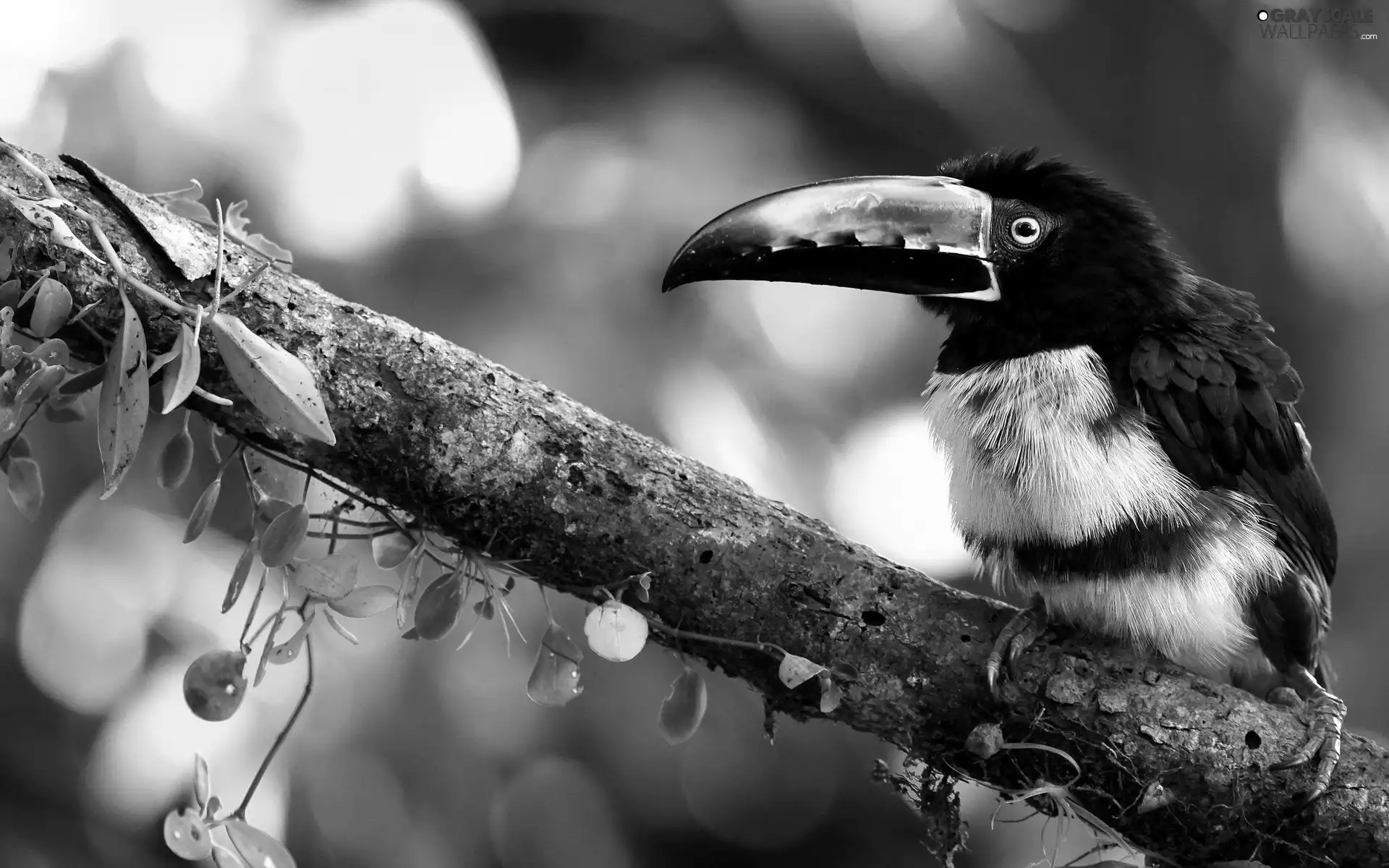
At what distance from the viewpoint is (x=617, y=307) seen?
10.4 feet

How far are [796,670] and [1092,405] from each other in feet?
1.96

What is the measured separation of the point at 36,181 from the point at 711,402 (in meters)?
1.99

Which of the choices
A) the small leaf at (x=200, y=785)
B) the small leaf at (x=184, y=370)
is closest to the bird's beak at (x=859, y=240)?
the small leaf at (x=184, y=370)

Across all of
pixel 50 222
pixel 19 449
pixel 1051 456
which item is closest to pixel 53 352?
pixel 50 222

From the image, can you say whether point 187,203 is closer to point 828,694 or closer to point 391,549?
point 391,549

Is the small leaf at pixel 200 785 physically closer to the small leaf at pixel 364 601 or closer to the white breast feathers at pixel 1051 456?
the small leaf at pixel 364 601

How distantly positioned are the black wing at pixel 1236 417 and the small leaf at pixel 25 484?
135cm

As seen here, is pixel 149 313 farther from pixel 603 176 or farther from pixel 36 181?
pixel 603 176

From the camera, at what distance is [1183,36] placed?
4.35m

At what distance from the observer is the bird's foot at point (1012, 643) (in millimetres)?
1312

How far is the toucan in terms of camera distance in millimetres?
1468

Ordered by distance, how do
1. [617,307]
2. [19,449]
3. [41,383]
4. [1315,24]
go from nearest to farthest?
[41,383], [19,449], [617,307], [1315,24]

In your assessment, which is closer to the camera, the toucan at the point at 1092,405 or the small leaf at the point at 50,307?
the small leaf at the point at 50,307

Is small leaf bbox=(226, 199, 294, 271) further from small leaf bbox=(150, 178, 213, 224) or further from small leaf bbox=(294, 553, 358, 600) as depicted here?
small leaf bbox=(294, 553, 358, 600)
